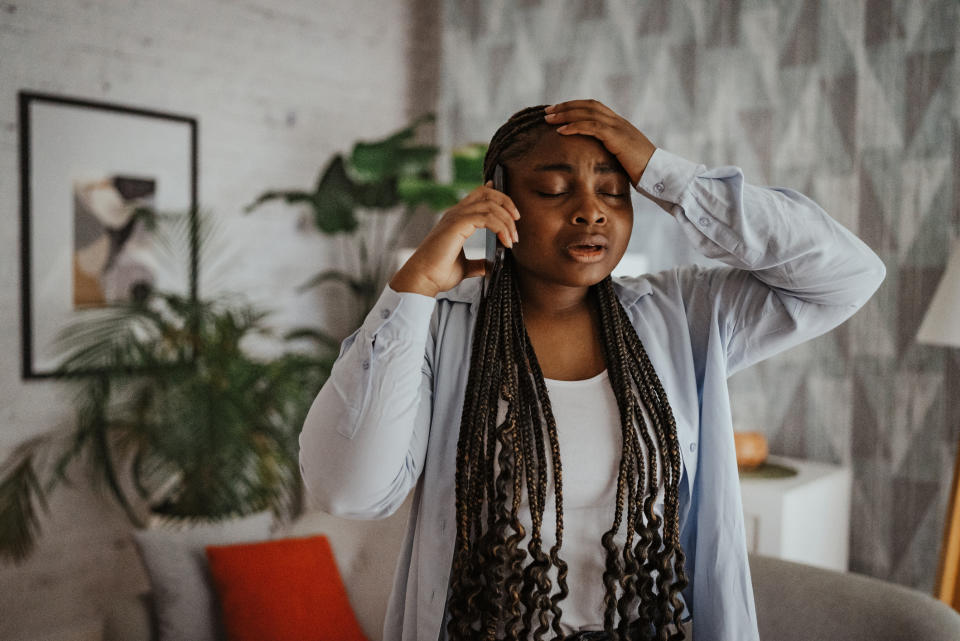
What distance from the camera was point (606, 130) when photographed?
100cm

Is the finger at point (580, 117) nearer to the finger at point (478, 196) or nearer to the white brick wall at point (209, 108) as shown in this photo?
the finger at point (478, 196)

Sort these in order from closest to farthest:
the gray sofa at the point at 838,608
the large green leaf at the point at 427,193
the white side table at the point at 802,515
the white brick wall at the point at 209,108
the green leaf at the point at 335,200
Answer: the gray sofa at the point at 838,608 → the white side table at the point at 802,515 → the white brick wall at the point at 209,108 → the large green leaf at the point at 427,193 → the green leaf at the point at 335,200

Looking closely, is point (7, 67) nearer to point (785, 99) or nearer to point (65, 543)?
point (65, 543)

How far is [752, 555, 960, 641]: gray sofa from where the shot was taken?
4.38ft

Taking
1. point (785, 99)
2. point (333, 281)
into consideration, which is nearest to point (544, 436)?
point (785, 99)

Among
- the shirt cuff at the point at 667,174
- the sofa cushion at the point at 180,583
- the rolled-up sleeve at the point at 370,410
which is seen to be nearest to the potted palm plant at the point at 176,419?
the sofa cushion at the point at 180,583

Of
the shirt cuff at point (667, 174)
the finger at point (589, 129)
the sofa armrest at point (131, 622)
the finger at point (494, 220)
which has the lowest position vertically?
the sofa armrest at point (131, 622)

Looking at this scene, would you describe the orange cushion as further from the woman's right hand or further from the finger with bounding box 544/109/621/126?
the finger with bounding box 544/109/621/126

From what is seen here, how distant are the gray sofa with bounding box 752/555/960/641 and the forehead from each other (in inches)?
38.0

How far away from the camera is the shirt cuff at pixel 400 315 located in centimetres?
94

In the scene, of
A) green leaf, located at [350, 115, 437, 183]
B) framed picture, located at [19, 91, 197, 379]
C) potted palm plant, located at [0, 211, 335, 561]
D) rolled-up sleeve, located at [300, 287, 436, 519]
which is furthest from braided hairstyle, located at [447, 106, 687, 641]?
green leaf, located at [350, 115, 437, 183]

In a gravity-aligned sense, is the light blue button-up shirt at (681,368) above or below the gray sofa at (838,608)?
above

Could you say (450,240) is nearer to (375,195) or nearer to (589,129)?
(589,129)

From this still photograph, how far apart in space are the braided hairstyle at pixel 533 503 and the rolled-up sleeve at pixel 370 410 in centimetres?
13
